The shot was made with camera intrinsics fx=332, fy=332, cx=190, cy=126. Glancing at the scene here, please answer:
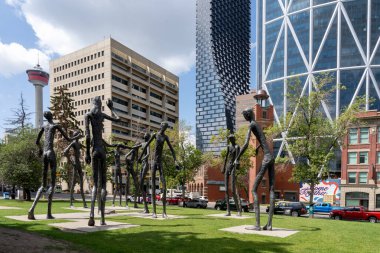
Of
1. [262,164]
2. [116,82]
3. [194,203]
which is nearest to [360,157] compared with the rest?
[194,203]

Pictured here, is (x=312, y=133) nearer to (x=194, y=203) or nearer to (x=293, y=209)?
(x=293, y=209)

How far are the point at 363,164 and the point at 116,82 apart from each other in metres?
66.7

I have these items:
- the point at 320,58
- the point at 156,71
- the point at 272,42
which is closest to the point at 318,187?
the point at 320,58

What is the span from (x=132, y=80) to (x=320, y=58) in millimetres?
53154

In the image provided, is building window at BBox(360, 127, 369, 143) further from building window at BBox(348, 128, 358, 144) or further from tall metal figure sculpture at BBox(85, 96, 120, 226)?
tall metal figure sculpture at BBox(85, 96, 120, 226)

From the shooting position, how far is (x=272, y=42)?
98750mm

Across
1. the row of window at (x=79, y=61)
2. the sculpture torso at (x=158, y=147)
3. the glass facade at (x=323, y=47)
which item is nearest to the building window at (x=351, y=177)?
the glass facade at (x=323, y=47)

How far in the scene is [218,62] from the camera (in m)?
181

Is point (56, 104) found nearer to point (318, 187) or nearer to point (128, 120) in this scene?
point (318, 187)

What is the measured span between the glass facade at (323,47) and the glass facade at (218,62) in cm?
7768

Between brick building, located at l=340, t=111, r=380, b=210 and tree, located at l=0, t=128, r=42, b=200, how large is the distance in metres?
40.9

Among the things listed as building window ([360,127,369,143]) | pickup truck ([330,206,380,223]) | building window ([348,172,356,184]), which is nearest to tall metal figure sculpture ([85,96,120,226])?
pickup truck ([330,206,380,223])

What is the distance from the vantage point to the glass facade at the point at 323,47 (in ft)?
267

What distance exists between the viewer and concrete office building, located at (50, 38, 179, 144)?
9275 cm
